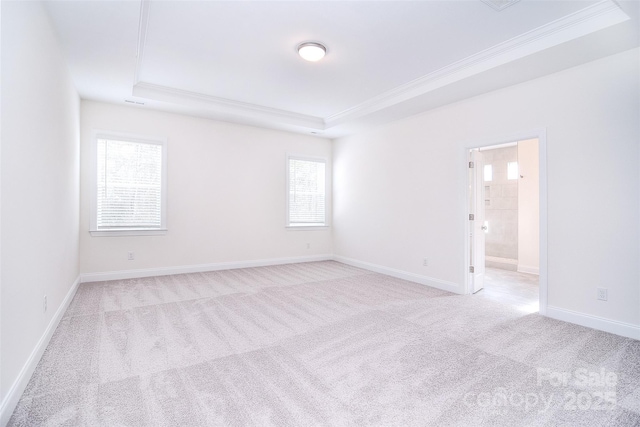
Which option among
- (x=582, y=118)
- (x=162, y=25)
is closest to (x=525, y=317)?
(x=582, y=118)

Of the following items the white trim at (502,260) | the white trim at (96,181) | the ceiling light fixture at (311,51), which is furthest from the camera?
the white trim at (502,260)

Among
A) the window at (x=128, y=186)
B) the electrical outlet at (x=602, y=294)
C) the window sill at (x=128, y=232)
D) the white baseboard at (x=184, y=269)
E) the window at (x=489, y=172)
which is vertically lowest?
the white baseboard at (x=184, y=269)

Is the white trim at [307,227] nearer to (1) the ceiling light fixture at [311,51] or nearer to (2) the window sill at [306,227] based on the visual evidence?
(2) the window sill at [306,227]

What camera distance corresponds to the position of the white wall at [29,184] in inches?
68.5

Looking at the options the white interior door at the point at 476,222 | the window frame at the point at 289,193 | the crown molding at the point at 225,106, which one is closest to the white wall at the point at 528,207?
the white interior door at the point at 476,222

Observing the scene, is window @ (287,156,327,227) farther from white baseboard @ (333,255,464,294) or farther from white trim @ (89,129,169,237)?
Result: white trim @ (89,129,169,237)

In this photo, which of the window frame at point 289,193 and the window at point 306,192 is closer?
the window frame at point 289,193

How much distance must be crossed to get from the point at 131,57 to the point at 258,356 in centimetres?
329

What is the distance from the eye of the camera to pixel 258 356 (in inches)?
96.0

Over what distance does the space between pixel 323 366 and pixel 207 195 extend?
4079mm

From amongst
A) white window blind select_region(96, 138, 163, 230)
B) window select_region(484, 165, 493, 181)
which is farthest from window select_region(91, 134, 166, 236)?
window select_region(484, 165, 493, 181)

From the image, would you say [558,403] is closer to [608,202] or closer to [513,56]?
[608,202]

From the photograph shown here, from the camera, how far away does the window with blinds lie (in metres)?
4.70

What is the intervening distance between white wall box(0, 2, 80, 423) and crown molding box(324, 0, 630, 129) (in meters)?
3.80
